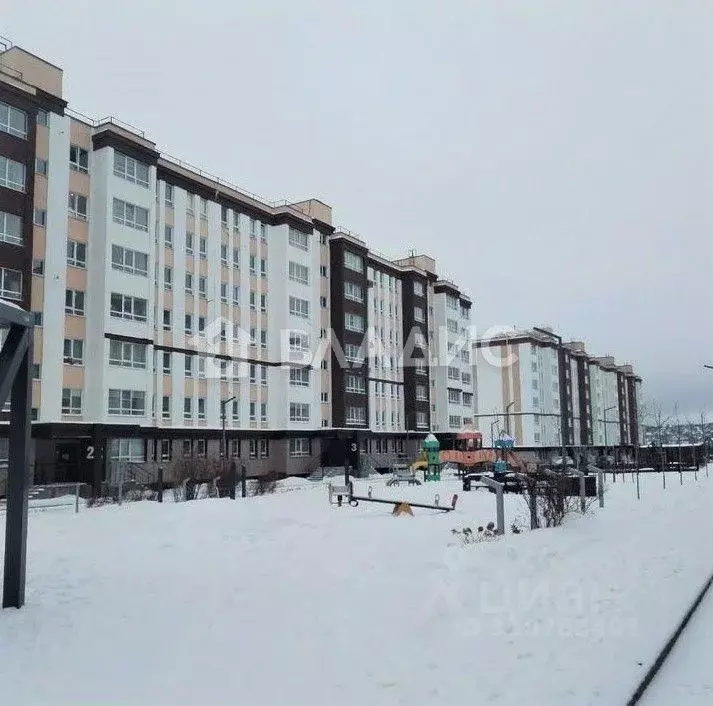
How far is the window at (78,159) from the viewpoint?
127ft

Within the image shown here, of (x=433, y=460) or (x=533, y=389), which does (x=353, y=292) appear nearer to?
(x=433, y=460)

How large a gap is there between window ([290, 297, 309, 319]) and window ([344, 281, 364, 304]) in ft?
15.2

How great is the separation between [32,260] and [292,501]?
1932cm

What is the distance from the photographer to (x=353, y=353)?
59.4 m

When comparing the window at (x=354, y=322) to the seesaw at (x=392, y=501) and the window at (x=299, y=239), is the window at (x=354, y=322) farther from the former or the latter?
the seesaw at (x=392, y=501)

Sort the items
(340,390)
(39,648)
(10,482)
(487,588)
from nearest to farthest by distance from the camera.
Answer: (39,648) → (10,482) → (487,588) → (340,390)

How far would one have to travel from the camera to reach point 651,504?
22922mm

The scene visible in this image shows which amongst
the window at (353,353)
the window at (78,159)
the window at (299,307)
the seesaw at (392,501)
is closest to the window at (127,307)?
the window at (78,159)

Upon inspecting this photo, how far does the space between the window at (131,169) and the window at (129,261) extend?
163 inches

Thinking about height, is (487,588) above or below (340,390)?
below

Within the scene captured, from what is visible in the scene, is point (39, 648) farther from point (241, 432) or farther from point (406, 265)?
point (406, 265)

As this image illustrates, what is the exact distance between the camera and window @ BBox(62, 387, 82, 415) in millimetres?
37094

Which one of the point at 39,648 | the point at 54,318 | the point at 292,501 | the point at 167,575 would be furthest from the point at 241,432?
the point at 39,648

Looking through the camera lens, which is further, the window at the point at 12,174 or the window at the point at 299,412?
the window at the point at 299,412
